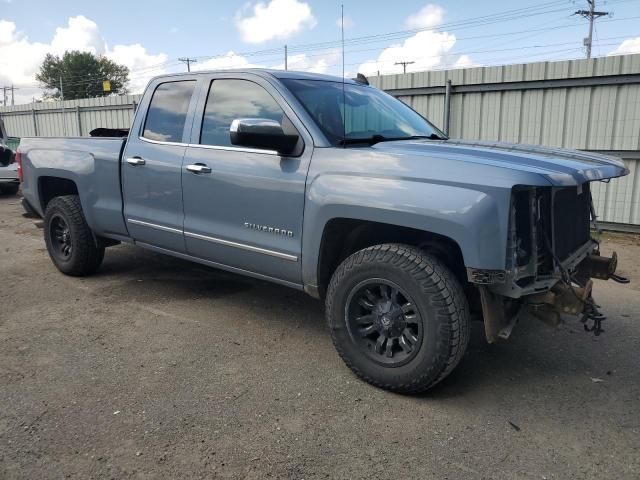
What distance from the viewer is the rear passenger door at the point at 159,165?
4293 millimetres

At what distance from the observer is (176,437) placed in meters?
2.75

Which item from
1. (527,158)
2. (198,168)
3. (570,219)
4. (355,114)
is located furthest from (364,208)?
(198,168)

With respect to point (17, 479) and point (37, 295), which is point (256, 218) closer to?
point (17, 479)

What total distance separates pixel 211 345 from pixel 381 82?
7.57m

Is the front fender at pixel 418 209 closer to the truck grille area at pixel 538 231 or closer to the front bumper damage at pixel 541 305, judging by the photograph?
the truck grille area at pixel 538 231

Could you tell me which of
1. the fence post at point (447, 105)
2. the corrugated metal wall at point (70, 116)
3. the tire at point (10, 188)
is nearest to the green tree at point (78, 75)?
the corrugated metal wall at point (70, 116)

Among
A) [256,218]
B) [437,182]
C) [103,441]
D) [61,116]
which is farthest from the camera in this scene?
[61,116]

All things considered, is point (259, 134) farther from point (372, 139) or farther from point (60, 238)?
point (60, 238)

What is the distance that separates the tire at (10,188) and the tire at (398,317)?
1235 centimetres

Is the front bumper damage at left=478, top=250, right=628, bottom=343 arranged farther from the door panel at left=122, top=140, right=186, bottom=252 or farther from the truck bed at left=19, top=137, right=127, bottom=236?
the truck bed at left=19, top=137, right=127, bottom=236

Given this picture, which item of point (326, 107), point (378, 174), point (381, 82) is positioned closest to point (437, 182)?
point (378, 174)

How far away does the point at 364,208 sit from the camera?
→ 3135mm

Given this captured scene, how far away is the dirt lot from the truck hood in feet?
4.32

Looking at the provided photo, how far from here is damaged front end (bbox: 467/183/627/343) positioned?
9.21 ft
